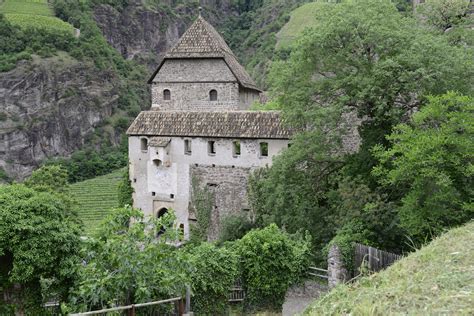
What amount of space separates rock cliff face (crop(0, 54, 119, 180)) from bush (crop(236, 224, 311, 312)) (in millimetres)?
69242

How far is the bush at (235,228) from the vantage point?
23.1m

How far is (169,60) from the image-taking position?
3116cm

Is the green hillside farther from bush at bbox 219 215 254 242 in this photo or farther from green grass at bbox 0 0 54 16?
bush at bbox 219 215 254 242

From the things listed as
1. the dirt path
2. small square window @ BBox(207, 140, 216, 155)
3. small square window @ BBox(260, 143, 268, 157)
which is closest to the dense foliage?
the dirt path

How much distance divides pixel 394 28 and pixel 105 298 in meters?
13.8

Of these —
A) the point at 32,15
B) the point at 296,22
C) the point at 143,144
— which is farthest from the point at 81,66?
the point at 143,144

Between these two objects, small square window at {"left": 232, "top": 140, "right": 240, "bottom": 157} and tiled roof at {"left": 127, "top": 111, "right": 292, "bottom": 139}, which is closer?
tiled roof at {"left": 127, "top": 111, "right": 292, "bottom": 139}

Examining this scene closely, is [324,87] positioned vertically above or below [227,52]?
below

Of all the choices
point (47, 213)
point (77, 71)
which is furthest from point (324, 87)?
point (77, 71)

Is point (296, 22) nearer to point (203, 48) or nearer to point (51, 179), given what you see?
point (203, 48)

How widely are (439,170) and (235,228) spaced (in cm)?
1120

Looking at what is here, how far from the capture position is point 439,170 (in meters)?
14.1

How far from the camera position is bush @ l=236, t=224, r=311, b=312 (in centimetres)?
1619

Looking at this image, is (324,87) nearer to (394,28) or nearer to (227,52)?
(394,28)
